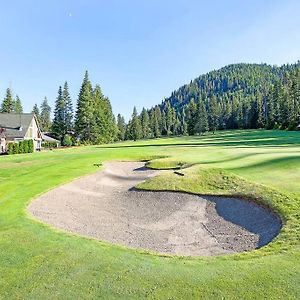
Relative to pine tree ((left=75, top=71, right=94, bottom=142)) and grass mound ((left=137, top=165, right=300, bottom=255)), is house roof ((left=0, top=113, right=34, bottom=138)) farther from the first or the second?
grass mound ((left=137, top=165, right=300, bottom=255))

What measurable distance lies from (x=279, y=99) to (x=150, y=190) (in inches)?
3548

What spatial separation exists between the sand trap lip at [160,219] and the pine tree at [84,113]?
195 feet

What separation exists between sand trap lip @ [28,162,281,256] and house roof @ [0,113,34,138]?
152ft

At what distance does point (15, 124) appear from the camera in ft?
202

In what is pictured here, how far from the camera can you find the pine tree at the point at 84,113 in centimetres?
7562

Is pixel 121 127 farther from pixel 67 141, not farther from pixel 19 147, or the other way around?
pixel 19 147

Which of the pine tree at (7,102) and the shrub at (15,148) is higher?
the pine tree at (7,102)

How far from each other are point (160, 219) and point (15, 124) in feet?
180

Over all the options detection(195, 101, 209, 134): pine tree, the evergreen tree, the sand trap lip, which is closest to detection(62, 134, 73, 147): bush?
detection(195, 101, 209, 134): pine tree

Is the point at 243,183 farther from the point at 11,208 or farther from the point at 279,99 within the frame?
the point at 279,99

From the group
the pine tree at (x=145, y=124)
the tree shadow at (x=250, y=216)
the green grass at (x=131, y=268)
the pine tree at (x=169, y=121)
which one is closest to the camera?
the green grass at (x=131, y=268)

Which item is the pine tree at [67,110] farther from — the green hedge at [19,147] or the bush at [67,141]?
the green hedge at [19,147]

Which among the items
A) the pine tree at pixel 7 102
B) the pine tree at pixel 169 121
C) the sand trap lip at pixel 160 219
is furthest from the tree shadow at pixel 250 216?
the pine tree at pixel 169 121

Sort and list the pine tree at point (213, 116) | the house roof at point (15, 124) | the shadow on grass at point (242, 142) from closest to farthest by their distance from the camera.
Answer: the shadow on grass at point (242, 142), the house roof at point (15, 124), the pine tree at point (213, 116)
